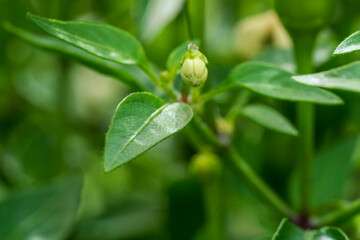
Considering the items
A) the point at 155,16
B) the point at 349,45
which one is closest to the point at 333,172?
the point at 155,16

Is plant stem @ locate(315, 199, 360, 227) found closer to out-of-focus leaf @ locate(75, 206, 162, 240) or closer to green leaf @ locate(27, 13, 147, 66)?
green leaf @ locate(27, 13, 147, 66)

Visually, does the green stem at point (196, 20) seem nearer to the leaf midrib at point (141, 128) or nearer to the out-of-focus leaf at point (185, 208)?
the leaf midrib at point (141, 128)

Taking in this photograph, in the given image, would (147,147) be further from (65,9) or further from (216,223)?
(65,9)

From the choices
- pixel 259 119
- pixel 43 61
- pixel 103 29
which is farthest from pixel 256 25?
pixel 43 61

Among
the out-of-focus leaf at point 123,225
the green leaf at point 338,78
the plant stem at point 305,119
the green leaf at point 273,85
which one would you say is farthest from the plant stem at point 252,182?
the out-of-focus leaf at point 123,225

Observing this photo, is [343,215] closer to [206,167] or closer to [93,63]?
[206,167]
